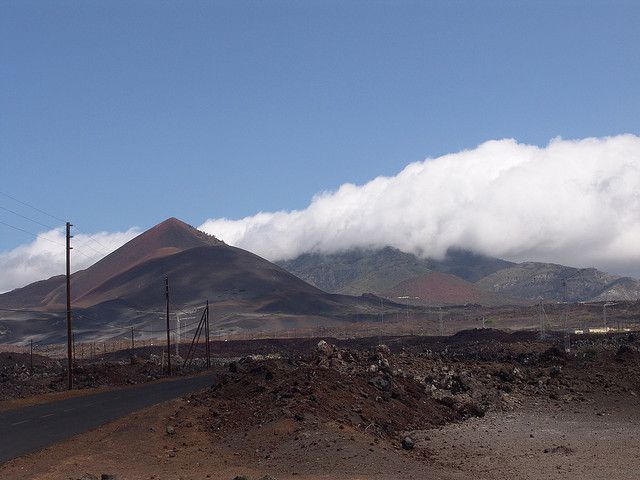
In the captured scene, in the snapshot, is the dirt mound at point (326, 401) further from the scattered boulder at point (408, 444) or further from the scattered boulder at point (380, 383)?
the scattered boulder at point (408, 444)

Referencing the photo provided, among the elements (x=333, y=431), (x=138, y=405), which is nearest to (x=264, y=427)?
(x=333, y=431)

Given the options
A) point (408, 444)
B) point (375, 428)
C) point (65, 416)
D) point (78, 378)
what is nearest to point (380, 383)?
point (375, 428)

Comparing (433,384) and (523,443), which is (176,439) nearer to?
(523,443)

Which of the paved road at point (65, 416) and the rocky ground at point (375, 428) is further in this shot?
the paved road at point (65, 416)

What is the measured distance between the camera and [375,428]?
26.2 meters

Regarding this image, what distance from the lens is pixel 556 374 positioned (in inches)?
1559

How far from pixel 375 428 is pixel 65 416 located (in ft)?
52.3

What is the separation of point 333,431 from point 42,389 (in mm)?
36327

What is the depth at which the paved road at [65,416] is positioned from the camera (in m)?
28.8

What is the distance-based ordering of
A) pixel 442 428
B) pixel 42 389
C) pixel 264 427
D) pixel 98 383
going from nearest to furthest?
pixel 264 427, pixel 442 428, pixel 42 389, pixel 98 383

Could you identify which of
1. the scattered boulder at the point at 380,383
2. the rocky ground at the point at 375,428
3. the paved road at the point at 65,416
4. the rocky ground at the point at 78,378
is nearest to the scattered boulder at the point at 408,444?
the rocky ground at the point at 375,428

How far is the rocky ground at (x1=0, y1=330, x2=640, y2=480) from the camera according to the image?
72.5 feet

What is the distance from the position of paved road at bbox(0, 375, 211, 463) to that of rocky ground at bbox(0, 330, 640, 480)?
1.42m

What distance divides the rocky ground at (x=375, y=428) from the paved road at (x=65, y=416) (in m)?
1.42
